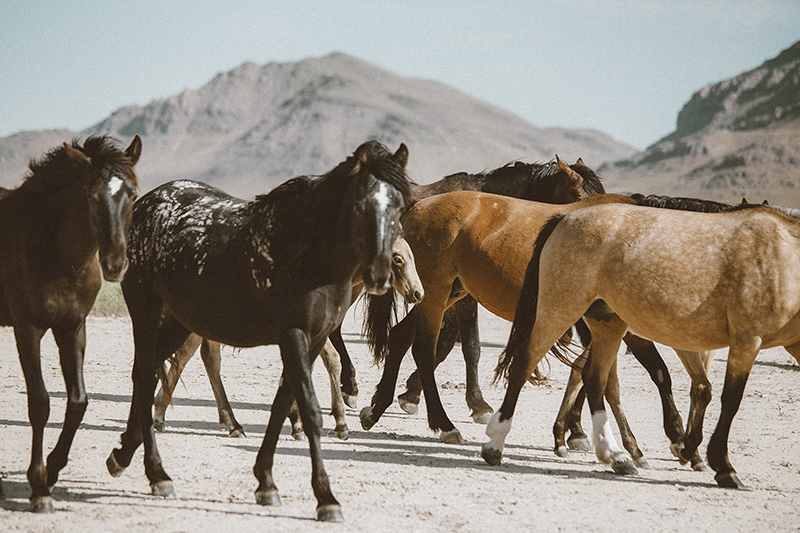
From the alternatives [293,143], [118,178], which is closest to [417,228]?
[118,178]

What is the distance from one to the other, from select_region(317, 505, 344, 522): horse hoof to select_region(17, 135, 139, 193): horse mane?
2316mm

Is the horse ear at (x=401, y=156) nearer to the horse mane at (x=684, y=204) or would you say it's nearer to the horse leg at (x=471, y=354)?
the horse mane at (x=684, y=204)

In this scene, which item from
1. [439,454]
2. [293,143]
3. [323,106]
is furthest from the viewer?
[323,106]

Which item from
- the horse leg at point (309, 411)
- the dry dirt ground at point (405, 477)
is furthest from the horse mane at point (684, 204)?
the horse leg at point (309, 411)

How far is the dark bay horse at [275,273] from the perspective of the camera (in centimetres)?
514

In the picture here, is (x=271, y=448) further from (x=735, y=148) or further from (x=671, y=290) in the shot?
Result: (x=735, y=148)

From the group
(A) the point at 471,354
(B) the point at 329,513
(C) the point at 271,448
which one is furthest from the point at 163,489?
(A) the point at 471,354

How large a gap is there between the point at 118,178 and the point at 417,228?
367 cm

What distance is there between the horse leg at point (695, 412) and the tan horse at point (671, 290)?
6cm

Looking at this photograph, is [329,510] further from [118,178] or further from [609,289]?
[609,289]

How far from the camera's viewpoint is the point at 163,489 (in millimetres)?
5641

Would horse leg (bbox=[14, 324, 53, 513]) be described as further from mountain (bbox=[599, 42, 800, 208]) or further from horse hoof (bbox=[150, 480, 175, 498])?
mountain (bbox=[599, 42, 800, 208])

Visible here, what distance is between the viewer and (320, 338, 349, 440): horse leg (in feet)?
26.3

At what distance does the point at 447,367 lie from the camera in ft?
42.5
